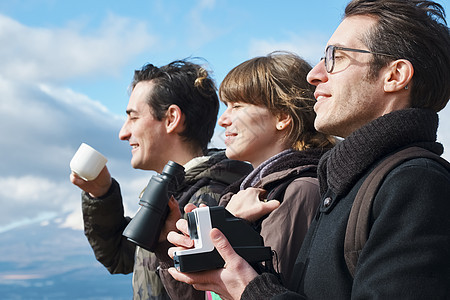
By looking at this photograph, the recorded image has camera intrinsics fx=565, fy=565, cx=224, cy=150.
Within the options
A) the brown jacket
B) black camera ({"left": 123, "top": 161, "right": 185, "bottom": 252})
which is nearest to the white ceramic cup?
black camera ({"left": 123, "top": 161, "right": 185, "bottom": 252})

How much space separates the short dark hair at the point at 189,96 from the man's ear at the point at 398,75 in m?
2.15

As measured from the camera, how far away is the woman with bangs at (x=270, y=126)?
2.46m

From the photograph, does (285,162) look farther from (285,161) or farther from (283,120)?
(283,120)

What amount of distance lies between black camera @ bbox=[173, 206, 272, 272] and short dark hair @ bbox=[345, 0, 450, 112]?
71 cm

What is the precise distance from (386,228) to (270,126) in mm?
1384

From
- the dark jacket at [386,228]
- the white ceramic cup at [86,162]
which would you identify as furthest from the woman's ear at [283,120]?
the white ceramic cup at [86,162]

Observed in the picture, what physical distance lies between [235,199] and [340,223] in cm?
80

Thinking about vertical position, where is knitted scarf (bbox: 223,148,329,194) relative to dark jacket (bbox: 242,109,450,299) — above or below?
above

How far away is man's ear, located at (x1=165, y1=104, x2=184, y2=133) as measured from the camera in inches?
153

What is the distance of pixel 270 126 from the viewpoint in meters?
2.83

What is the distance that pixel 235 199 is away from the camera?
95.9 inches

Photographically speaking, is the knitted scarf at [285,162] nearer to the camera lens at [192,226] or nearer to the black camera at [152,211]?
the black camera at [152,211]

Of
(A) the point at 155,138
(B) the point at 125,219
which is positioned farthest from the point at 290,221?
(B) the point at 125,219

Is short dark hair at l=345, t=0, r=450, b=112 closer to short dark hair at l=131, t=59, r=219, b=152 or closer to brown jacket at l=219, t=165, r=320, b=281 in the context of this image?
brown jacket at l=219, t=165, r=320, b=281
